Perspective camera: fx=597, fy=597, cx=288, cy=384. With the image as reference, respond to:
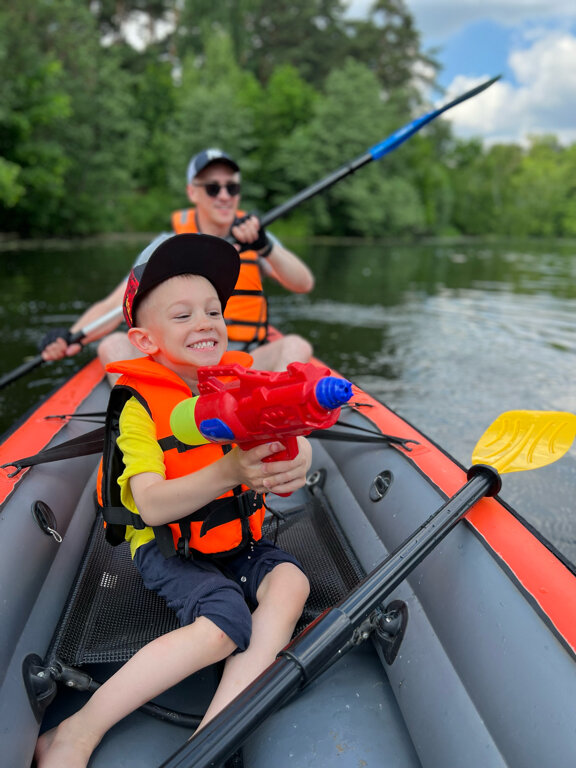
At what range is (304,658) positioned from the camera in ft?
3.51

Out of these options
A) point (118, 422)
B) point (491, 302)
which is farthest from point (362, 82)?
point (118, 422)

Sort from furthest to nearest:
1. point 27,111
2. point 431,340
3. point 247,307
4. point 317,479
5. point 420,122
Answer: point 27,111, point 431,340, point 420,122, point 247,307, point 317,479

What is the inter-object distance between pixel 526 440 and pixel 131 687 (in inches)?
43.9

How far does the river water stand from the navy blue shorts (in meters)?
1.66

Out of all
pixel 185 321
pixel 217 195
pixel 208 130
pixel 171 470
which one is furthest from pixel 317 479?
pixel 208 130

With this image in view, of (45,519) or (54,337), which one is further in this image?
(54,337)

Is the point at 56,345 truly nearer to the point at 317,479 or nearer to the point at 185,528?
the point at 317,479

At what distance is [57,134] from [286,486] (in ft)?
61.6

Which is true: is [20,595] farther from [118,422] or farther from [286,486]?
[286,486]

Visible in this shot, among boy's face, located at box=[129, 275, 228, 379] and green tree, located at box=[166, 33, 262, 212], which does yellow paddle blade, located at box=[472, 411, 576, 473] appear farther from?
green tree, located at box=[166, 33, 262, 212]

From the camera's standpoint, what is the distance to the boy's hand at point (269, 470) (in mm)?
993

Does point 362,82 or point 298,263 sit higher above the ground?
point 362,82

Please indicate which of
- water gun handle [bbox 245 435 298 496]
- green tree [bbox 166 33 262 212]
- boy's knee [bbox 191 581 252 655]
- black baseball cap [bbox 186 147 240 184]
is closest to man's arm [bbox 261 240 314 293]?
black baseball cap [bbox 186 147 240 184]

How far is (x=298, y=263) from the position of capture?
10.2 feet
